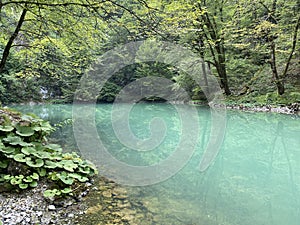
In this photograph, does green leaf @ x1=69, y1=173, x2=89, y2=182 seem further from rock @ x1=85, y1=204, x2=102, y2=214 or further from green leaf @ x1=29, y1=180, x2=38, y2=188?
rock @ x1=85, y1=204, x2=102, y2=214

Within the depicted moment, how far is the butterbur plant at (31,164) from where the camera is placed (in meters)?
2.86

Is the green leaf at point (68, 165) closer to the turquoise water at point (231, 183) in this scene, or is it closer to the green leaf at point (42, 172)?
the green leaf at point (42, 172)

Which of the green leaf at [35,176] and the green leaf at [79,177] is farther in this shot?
Result: the green leaf at [79,177]

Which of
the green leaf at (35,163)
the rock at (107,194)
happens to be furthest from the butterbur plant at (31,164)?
the rock at (107,194)

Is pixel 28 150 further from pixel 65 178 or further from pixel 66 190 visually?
pixel 66 190

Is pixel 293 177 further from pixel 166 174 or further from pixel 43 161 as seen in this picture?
pixel 43 161

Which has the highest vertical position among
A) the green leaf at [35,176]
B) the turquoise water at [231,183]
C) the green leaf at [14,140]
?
the green leaf at [14,140]

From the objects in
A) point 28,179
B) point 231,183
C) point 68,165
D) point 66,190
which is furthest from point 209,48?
point 28,179

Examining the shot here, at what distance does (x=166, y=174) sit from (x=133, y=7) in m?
2.52

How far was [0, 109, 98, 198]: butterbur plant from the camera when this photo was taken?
2.86 metres

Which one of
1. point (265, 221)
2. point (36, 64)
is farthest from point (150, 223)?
point (36, 64)

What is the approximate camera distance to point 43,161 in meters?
3.13

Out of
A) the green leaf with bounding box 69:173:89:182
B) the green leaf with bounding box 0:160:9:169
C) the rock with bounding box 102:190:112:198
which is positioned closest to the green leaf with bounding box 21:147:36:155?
the green leaf with bounding box 0:160:9:169

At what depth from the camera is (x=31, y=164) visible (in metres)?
2.93
